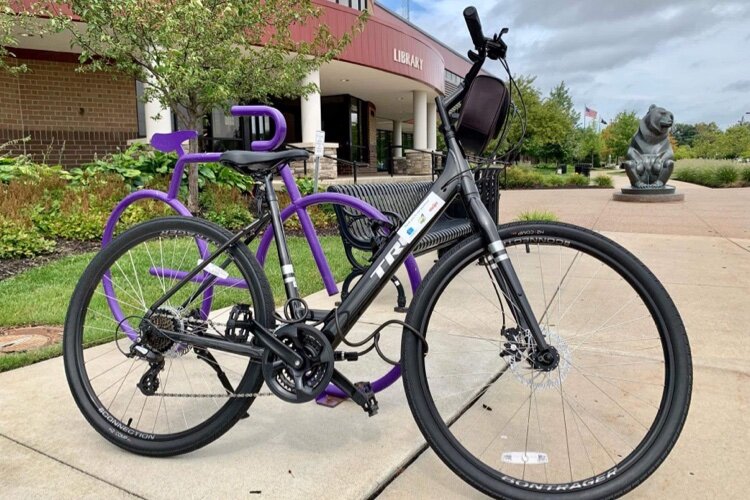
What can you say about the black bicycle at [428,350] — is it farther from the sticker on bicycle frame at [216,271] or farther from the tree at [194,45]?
the tree at [194,45]

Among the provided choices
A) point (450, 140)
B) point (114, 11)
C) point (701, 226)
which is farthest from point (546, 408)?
point (701, 226)

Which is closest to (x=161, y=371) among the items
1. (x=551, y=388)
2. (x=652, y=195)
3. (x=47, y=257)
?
(x=551, y=388)

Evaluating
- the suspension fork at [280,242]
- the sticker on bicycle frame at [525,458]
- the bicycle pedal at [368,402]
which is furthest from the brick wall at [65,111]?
the sticker on bicycle frame at [525,458]

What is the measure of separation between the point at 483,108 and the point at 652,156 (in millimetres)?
15284

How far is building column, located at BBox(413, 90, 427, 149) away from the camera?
879 inches

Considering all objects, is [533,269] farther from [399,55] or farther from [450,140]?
[399,55]

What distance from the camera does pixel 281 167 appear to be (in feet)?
7.50

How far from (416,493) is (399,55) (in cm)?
1775

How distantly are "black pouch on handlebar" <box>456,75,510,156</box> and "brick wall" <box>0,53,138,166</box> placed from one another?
1412cm

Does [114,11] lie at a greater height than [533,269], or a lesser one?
greater

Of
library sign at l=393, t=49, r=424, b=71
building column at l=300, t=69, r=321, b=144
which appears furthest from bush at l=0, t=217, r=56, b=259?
library sign at l=393, t=49, r=424, b=71

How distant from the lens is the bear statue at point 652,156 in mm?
15094

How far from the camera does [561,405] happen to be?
2.63 m

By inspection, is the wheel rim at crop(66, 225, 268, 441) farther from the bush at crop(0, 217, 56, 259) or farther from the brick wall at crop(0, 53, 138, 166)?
the brick wall at crop(0, 53, 138, 166)
